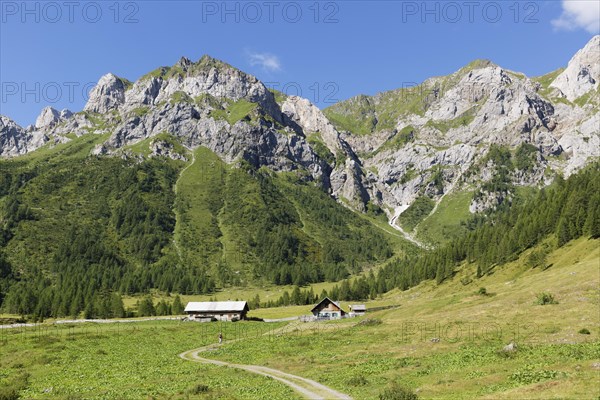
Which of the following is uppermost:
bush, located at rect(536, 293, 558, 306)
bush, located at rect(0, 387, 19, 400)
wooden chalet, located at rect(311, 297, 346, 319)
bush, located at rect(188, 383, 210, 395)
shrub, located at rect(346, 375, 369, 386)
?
bush, located at rect(536, 293, 558, 306)

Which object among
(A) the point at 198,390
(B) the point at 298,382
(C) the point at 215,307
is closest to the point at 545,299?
(B) the point at 298,382

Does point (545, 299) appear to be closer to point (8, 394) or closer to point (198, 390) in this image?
point (198, 390)

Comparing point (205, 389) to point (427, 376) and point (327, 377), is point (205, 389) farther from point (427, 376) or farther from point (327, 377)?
point (427, 376)

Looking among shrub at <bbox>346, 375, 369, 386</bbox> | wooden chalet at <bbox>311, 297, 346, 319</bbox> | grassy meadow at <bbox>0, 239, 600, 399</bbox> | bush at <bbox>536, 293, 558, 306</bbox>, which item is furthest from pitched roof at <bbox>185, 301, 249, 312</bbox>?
shrub at <bbox>346, 375, 369, 386</bbox>

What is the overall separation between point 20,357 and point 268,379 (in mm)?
40302

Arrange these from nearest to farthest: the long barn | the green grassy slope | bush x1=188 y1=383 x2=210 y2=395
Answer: the green grassy slope
bush x1=188 y1=383 x2=210 y2=395
the long barn

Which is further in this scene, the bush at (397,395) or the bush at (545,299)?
the bush at (545,299)

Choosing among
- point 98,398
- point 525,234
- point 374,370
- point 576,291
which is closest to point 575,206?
point 525,234

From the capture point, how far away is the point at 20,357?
190 ft

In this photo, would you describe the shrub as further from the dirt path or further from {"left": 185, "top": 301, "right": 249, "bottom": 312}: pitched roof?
{"left": 185, "top": 301, "right": 249, "bottom": 312}: pitched roof

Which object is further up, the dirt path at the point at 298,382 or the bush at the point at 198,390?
the bush at the point at 198,390

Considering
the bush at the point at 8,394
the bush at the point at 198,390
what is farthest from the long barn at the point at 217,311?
the bush at the point at 198,390

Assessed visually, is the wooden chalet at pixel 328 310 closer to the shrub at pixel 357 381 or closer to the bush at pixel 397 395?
the shrub at pixel 357 381

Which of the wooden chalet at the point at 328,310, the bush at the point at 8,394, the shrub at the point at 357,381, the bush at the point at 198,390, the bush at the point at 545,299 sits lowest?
the wooden chalet at the point at 328,310
